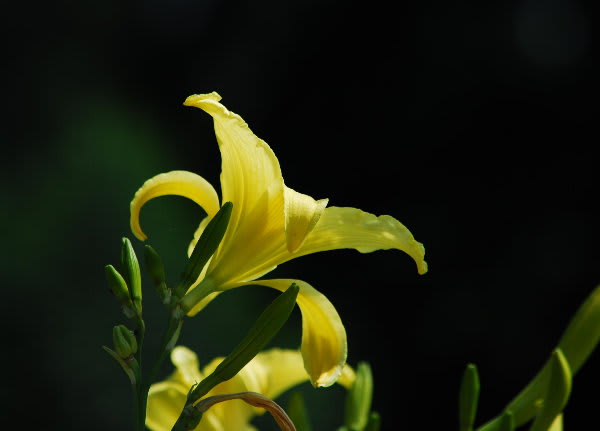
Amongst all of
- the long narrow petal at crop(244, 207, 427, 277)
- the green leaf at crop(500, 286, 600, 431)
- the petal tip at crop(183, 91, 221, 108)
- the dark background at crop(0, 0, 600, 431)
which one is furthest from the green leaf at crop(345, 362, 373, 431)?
the dark background at crop(0, 0, 600, 431)

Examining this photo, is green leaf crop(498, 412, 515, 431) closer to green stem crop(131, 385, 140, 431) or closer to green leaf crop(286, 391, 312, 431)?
green leaf crop(286, 391, 312, 431)

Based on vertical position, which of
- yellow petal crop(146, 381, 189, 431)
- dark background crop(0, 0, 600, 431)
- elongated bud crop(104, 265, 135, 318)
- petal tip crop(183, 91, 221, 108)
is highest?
petal tip crop(183, 91, 221, 108)

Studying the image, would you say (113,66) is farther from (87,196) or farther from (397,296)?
(397,296)

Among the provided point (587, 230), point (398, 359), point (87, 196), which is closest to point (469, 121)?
point (587, 230)

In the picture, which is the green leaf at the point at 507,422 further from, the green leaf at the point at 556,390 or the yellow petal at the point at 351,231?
the yellow petal at the point at 351,231

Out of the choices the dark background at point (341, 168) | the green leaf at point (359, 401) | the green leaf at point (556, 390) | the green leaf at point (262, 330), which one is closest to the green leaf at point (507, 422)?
the green leaf at point (556, 390)

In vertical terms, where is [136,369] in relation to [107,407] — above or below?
above
